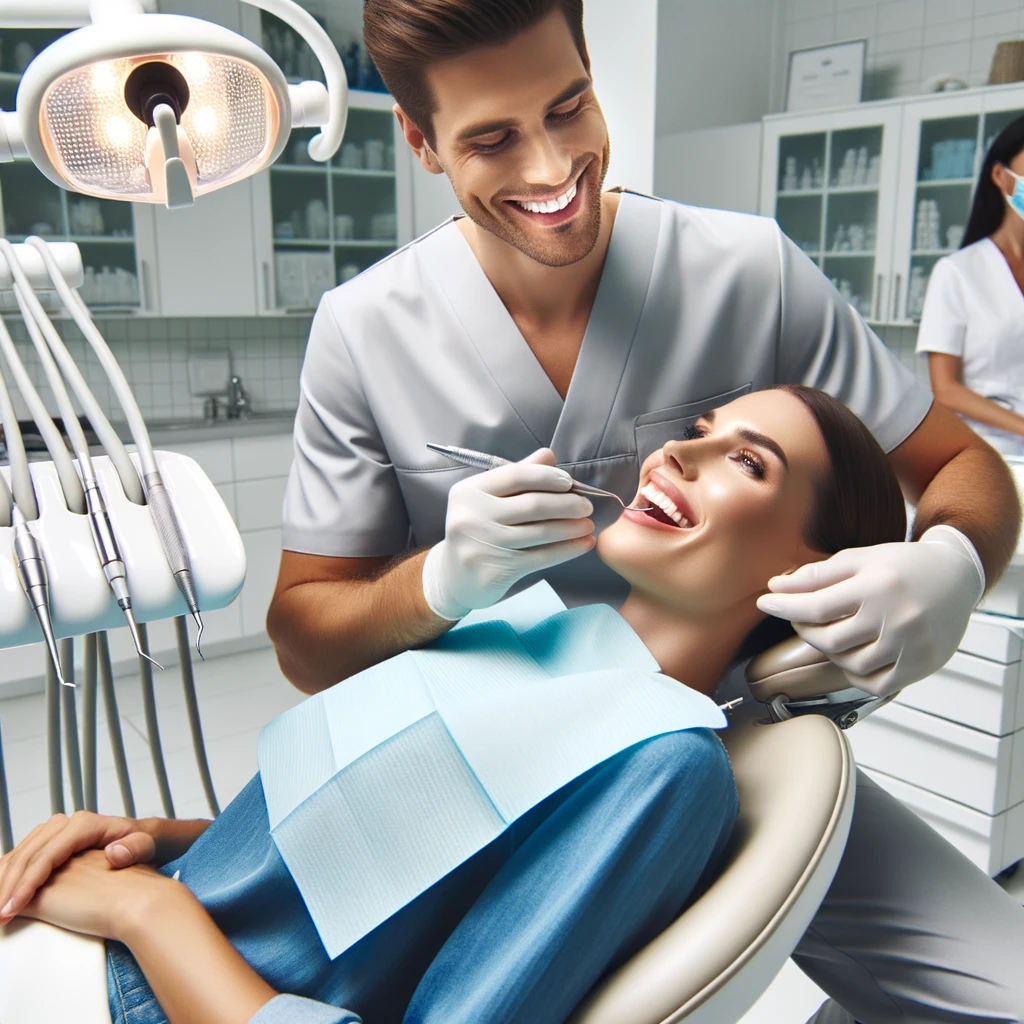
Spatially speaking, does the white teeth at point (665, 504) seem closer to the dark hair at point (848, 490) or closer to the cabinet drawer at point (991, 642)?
the dark hair at point (848, 490)

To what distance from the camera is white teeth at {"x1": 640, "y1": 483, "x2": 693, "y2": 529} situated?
121 centimetres

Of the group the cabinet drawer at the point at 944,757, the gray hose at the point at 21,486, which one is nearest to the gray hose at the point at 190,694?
the gray hose at the point at 21,486

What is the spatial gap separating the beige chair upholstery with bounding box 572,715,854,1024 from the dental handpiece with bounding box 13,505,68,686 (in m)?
0.53

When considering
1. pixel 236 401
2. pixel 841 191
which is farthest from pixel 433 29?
pixel 841 191

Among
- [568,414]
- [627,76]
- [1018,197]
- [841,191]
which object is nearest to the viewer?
[568,414]

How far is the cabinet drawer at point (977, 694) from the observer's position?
1.93 meters

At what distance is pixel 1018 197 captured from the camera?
268cm

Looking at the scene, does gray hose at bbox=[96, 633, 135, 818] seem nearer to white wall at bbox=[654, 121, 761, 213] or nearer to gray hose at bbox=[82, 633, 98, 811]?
gray hose at bbox=[82, 633, 98, 811]

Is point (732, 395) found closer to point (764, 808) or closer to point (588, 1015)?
point (764, 808)

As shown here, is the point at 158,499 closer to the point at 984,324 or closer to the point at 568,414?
the point at 568,414

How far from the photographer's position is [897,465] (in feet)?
4.85

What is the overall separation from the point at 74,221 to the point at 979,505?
3313 millimetres

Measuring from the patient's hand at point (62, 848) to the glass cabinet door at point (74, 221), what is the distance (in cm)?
290

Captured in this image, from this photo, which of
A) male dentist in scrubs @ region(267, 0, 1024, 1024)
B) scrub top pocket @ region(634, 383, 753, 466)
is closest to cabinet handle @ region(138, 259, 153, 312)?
male dentist in scrubs @ region(267, 0, 1024, 1024)
